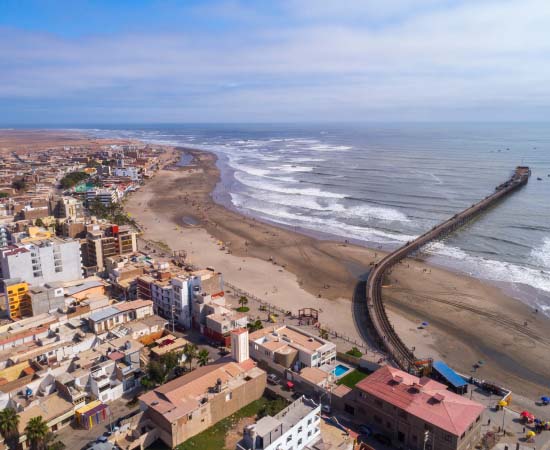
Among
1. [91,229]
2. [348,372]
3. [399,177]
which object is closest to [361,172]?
[399,177]

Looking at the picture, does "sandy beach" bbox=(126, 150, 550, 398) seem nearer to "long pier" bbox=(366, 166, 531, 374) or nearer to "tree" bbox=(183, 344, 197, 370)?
"long pier" bbox=(366, 166, 531, 374)

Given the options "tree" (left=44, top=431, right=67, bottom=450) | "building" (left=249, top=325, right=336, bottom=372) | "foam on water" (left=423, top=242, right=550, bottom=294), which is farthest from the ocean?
"tree" (left=44, top=431, right=67, bottom=450)

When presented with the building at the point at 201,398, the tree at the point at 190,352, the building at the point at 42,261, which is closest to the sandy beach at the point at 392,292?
the building at the point at 201,398

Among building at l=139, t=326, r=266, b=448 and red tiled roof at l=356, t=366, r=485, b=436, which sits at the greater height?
red tiled roof at l=356, t=366, r=485, b=436

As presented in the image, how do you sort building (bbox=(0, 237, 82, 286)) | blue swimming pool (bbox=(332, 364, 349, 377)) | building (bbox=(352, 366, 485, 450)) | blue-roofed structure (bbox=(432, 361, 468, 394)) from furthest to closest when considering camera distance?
building (bbox=(0, 237, 82, 286))
blue swimming pool (bbox=(332, 364, 349, 377))
blue-roofed structure (bbox=(432, 361, 468, 394))
building (bbox=(352, 366, 485, 450))

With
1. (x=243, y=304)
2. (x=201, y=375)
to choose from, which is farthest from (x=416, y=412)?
(x=243, y=304)

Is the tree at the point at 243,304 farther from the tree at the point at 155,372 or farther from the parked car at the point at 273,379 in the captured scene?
the tree at the point at 155,372
